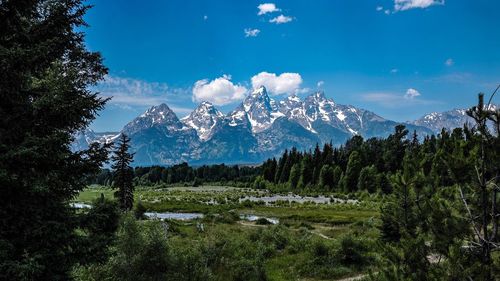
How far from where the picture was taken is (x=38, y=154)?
7.91 m

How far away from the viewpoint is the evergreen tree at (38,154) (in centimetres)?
805

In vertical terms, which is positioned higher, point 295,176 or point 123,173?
point 295,176

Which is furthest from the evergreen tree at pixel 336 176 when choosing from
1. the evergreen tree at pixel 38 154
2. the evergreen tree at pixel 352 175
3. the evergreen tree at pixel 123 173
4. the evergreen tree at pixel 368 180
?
the evergreen tree at pixel 38 154

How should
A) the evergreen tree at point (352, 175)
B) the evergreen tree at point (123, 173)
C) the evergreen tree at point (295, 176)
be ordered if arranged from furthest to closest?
the evergreen tree at point (295, 176), the evergreen tree at point (352, 175), the evergreen tree at point (123, 173)

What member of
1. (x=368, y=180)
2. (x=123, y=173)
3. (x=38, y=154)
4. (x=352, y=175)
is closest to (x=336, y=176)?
(x=352, y=175)


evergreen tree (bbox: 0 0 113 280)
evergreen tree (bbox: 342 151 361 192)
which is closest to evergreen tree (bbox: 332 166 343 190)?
evergreen tree (bbox: 342 151 361 192)

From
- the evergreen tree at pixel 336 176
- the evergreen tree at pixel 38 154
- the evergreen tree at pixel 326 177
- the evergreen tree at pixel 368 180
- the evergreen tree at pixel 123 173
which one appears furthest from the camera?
the evergreen tree at pixel 326 177

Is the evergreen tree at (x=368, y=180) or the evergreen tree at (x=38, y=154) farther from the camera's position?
the evergreen tree at (x=368, y=180)

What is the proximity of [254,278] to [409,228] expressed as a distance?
12.1 metres

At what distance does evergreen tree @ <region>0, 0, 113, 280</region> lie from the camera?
8.05 meters

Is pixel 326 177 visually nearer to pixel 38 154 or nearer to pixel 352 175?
pixel 352 175

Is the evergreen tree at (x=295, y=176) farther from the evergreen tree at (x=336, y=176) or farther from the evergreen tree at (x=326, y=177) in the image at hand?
the evergreen tree at (x=336, y=176)

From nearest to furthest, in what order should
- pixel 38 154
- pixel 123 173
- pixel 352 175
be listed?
pixel 38 154
pixel 123 173
pixel 352 175

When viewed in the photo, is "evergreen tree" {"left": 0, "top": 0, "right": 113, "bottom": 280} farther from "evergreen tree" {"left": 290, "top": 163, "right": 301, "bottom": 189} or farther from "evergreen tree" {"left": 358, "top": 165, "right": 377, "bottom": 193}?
"evergreen tree" {"left": 290, "top": 163, "right": 301, "bottom": 189}
